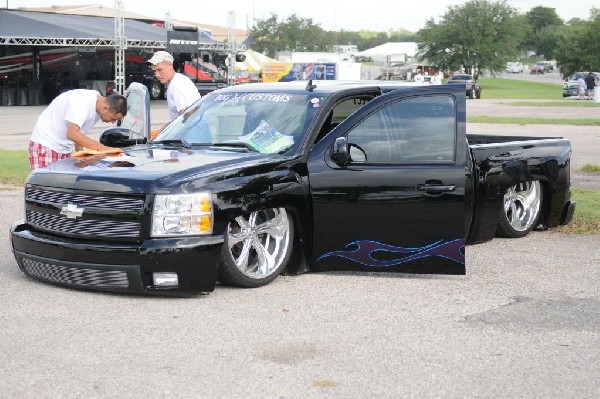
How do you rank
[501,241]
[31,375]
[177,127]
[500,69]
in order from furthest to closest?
1. [500,69]
2. [501,241]
3. [177,127]
4. [31,375]

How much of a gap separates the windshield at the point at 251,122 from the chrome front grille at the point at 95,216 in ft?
4.45

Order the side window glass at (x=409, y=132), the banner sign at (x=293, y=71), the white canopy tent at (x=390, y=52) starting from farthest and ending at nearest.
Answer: the white canopy tent at (x=390, y=52)
the banner sign at (x=293, y=71)
the side window glass at (x=409, y=132)

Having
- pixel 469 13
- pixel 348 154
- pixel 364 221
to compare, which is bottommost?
pixel 364 221

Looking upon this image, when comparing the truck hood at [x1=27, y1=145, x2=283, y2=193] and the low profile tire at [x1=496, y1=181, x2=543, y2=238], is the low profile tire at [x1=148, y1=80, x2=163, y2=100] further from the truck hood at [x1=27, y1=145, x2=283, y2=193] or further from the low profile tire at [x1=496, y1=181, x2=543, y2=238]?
the truck hood at [x1=27, y1=145, x2=283, y2=193]

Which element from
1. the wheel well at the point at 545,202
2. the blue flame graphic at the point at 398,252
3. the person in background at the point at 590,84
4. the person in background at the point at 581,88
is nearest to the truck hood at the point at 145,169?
the blue flame graphic at the point at 398,252

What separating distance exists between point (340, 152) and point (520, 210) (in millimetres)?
2990

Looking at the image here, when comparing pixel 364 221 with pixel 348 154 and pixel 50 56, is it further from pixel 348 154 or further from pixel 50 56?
pixel 50 56

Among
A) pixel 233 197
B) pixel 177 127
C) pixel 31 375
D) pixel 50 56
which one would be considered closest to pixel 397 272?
pixel 233 197

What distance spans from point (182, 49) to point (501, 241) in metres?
37.1

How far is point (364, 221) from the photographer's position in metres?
7.35

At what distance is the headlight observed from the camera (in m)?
6.52

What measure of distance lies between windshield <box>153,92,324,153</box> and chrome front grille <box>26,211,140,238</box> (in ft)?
4.58

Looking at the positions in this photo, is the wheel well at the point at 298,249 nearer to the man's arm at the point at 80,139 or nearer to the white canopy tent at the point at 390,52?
the man's arm at the point at 80,139

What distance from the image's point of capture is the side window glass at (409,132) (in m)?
7.56
